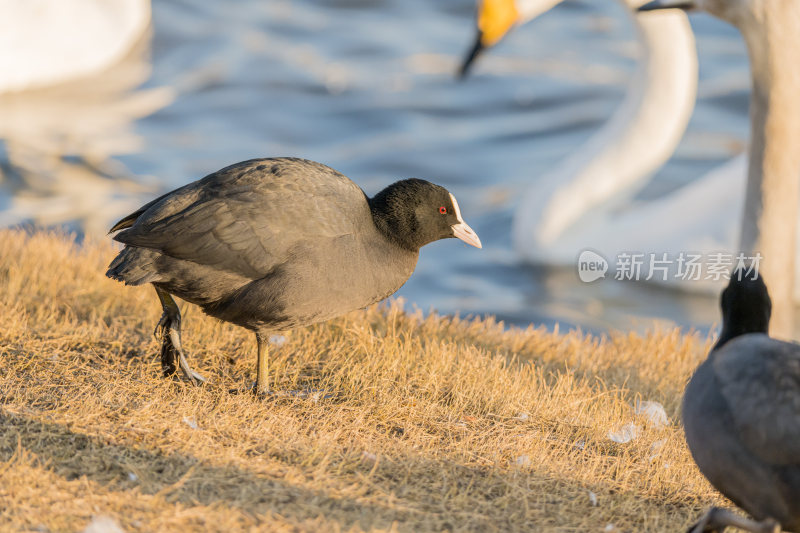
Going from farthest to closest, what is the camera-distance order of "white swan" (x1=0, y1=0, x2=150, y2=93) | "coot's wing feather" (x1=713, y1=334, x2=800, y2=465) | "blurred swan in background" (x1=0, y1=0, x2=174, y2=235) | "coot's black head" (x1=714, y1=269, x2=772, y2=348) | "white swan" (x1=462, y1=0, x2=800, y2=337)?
"white swan" (x1=0, y1=0, x2=150, y2=93) < "blurred swan in background" (x1=0, y1=0, x2=174, y2=235) < "white swan" (x1=462, y1=0, x2=800, y2=337) < "coot's black head" (x1=714, y1=269, x2=772, y2=348) < "coot's wing feather" (x1=713, y1=334, x2=800, y2=465)

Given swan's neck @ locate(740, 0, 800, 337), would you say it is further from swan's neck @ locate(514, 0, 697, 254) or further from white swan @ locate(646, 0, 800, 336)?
swan's neck @ locate(514, 0, 697, 254)

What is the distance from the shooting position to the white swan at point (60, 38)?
13.5 m

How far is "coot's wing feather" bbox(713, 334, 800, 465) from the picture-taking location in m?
3.07

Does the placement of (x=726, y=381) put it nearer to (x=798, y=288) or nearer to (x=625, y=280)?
(x=798, y=288)

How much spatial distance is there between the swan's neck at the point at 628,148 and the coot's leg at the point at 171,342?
5.82 m

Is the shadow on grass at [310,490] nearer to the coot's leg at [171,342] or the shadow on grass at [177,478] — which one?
the shadow on grass at [177,478]

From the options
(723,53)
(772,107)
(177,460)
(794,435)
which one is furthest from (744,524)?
(723,53)

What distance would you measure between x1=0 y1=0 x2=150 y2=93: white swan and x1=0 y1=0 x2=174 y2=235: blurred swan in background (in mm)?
14

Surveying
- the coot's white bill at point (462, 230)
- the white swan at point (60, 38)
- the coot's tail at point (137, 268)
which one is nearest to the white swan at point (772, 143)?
the coot's white bill at point (462, 230)

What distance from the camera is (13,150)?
41.4 feet

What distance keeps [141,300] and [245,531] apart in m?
2.53

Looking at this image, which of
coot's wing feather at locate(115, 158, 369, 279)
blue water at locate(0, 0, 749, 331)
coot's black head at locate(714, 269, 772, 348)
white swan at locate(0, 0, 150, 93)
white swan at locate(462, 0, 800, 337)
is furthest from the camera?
white swan at locate(0, 0, 150, 93)

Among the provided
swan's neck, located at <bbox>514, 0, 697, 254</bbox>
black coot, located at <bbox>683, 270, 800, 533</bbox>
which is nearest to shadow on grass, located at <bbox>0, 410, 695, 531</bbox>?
black coot, located at <bbox>683, 270, 800, 533</bbox>

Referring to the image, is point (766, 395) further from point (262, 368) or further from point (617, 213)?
point (617, 213)
